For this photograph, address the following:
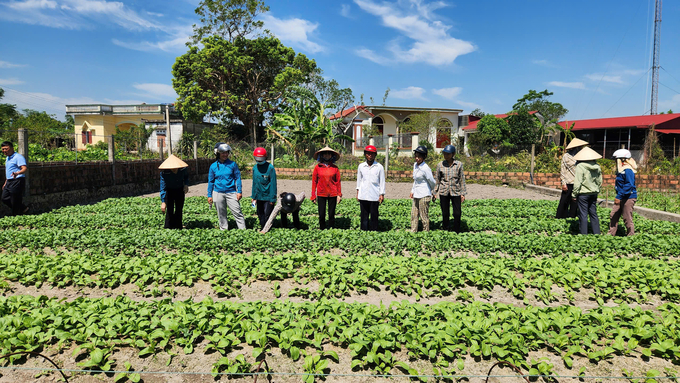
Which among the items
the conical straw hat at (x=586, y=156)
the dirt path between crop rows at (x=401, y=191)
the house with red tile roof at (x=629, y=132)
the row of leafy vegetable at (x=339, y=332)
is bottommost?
the row of leafy vegetable at (x=339, y=332)

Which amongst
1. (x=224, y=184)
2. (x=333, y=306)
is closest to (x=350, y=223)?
(x=224, y=184)

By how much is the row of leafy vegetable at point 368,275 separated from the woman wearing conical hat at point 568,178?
310cm

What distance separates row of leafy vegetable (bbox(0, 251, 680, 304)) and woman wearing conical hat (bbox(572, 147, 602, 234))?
2.20 m

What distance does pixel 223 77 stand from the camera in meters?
31.8

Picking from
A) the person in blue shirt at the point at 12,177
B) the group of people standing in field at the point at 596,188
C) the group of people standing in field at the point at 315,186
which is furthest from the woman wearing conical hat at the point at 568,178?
the person in blue shirt at the point at 12,177

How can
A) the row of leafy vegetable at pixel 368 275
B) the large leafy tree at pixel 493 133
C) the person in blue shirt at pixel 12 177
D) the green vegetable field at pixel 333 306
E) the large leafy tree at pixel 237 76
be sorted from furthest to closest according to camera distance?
the large leafy tree at pixel 237 76 → the large leafy tree at pixel 493 133 → the person in blue shirt at pixel 12 177 → the row of leafy vegetable at pixel 368 275 → the green vegetable field at pixel 333 306

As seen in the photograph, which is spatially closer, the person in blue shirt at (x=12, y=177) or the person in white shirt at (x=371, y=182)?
the person in white shirt at (x=371, y=182)

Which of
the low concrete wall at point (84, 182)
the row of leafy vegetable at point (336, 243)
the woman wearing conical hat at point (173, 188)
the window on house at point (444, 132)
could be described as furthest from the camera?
the window on house at point (444, 132)

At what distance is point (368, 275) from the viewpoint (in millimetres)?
5016

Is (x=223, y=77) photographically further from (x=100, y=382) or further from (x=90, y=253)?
(x=100, y=382)

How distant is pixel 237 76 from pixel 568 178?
28610 mm

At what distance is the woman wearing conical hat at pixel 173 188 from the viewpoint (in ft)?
24.5

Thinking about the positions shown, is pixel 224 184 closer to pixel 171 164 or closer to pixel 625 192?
pixel 171 164

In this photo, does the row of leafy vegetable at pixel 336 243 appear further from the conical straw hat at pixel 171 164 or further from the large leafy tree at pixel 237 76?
the large leafy tree at pixel 237 76
